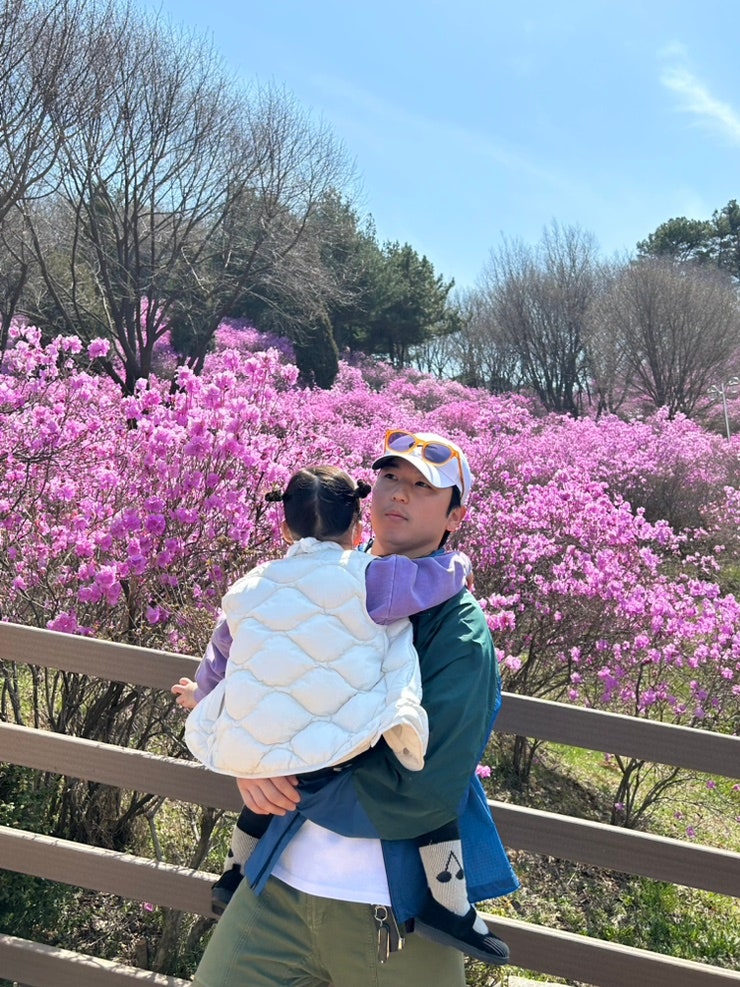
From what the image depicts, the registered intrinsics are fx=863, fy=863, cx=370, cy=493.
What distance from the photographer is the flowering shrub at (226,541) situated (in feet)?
11.7

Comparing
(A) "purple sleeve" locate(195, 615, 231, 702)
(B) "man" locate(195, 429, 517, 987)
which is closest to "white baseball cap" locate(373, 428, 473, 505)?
(B) "man" locate(195, 429, 517, 987)

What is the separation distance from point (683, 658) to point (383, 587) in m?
3.97

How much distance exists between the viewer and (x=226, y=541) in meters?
3.07

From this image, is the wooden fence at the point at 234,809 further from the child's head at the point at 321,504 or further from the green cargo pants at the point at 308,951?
the child's head at the point at 321,504

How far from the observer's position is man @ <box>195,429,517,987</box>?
1.41 m

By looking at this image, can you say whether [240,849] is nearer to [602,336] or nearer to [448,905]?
[448,905]

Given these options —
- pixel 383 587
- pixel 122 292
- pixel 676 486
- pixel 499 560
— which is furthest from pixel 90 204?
pixel 383 587

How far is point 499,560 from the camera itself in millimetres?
5781

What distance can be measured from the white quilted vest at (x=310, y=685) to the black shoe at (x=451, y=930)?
0.86 feet

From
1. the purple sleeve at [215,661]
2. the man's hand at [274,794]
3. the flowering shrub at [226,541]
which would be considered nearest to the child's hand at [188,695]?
the purple sleeve at [215,661]

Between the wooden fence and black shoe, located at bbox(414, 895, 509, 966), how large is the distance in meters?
0.54

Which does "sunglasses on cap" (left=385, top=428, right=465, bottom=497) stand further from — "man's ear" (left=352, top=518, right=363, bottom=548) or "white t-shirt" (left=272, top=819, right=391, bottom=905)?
"white t-shirt" (left=272, top=819, right=391, bottom=905)

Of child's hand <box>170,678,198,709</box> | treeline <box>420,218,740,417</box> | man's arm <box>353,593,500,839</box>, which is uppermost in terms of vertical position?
treeline <box>420,218,740,417</box>

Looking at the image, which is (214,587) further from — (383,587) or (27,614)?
(383,587)
